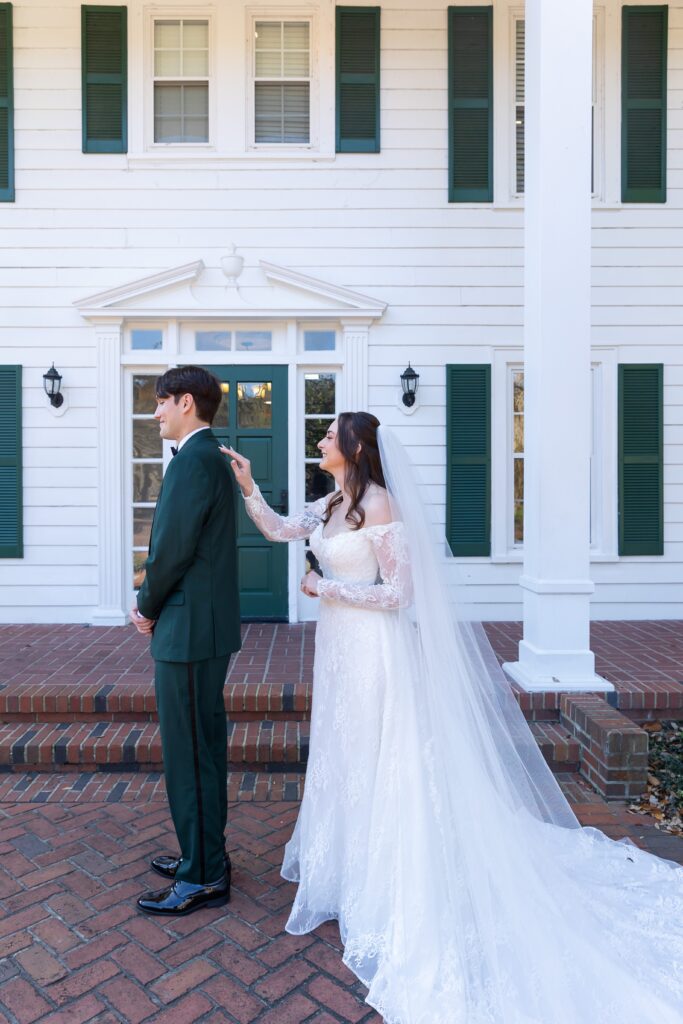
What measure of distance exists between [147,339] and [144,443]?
0.93 metres

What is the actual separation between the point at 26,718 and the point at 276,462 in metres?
2.95

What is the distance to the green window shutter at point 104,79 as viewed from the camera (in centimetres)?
600

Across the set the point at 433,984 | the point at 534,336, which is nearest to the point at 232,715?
the point at 433,984

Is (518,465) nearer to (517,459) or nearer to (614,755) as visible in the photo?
(517,459)

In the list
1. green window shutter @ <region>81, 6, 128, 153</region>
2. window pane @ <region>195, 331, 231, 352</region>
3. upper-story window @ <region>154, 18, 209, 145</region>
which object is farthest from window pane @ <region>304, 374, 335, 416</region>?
green window shutter @ <region>81, 6, 128, 153</region>

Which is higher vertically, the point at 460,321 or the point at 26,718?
the point at 460,321

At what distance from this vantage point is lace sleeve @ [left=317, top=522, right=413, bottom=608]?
2.51 meters

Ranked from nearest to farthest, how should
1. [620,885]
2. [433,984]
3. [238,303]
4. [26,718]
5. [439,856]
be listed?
[433,984] → [439,856] → [620,885] → [26,718] → [238,303]

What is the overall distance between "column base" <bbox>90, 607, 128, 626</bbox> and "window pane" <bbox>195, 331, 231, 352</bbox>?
96.7 inches

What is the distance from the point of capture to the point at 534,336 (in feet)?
14.1

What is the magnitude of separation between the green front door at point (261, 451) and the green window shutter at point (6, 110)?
241cm

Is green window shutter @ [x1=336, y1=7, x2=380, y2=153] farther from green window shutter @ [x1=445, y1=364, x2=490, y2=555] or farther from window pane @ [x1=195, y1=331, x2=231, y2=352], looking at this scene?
green window shutter @ [x1=445, y1=364, x2=490, y2=555]

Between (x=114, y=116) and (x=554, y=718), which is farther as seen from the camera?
(x=114, y=116)

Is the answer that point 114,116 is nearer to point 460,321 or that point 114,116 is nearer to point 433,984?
point 460,321
